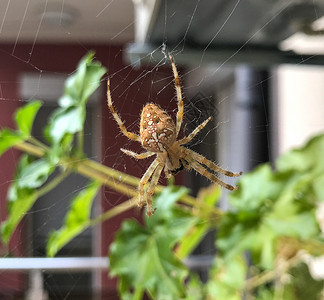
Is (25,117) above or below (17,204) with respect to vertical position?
above

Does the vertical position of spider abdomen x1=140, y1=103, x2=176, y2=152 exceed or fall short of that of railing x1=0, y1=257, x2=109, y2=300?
it exceeds it

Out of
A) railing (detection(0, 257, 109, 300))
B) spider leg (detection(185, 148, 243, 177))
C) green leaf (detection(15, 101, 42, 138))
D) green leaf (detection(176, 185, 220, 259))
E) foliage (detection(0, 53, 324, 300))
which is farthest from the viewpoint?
railing (detection(0, 257, 109, 300))

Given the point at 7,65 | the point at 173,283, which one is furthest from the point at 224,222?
the point at 7,65

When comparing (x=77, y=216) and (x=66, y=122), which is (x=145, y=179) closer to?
(x=66, y=122)

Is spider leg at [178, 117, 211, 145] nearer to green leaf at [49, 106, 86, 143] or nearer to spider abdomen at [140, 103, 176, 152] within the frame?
spider abdomen at [140, 103, 176, 152]

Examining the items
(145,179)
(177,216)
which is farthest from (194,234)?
(145,179)

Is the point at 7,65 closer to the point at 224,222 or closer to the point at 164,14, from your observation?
the point at 164,14

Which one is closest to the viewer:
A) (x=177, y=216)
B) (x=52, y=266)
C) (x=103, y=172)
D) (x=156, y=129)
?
(x=156, y=129)

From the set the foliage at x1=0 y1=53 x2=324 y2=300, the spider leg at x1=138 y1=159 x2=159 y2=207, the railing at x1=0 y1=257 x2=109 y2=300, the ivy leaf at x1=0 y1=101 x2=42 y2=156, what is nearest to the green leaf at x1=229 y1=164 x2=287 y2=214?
the foliage at x1=0 y1=53 x2=324 y2=300
